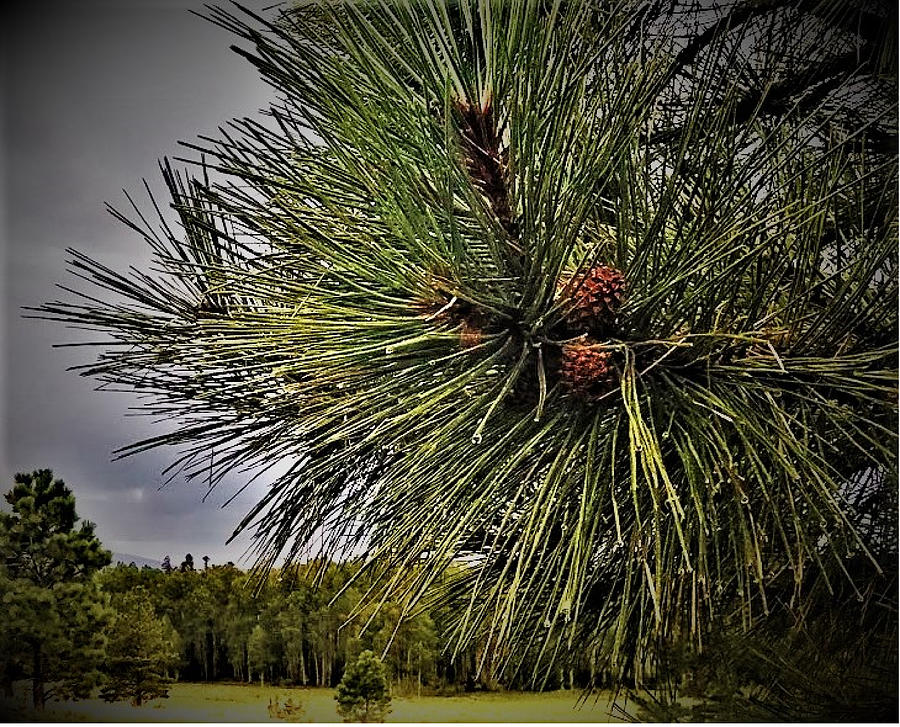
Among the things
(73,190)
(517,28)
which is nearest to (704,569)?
(517,28)

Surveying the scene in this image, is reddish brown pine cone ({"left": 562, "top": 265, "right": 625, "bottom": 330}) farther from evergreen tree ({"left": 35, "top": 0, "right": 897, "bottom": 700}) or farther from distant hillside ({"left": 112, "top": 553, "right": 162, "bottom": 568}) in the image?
distant hillside ({"left": 112, "top": 553, "right": 162, "bottom": 568})

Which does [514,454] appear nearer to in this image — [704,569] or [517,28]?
[704,569]

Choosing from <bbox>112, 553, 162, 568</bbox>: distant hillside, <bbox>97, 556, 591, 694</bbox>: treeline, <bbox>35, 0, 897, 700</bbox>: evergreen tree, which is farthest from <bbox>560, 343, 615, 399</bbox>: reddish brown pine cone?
<bbox>112, 553, 162, 568</bbox>: distant hillside

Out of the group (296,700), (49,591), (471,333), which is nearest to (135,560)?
(49,591)

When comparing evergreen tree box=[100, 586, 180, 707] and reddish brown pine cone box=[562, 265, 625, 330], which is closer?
reddish brown pine cone box=[562, 265, 625, 330]

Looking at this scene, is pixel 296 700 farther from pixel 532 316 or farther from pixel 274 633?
pixel 532 316

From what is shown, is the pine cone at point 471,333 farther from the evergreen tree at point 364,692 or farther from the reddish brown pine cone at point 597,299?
the evergreen tree at point 364,692
